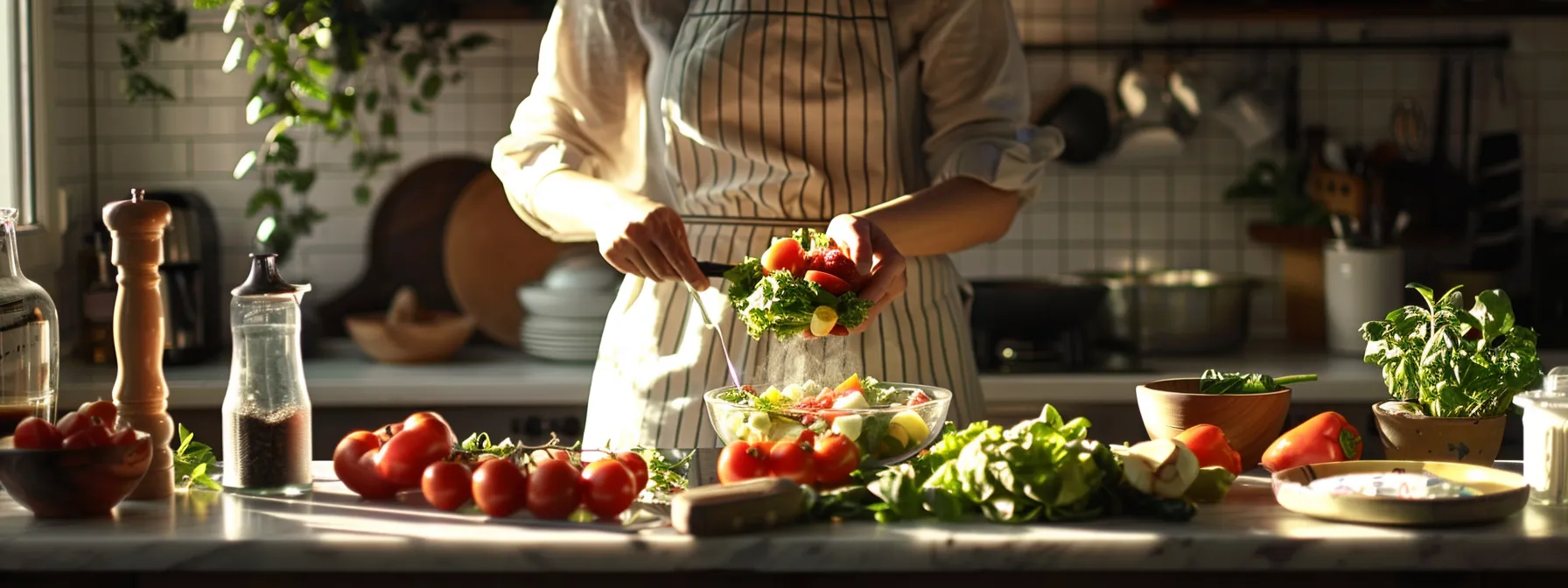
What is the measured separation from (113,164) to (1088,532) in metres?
2.62

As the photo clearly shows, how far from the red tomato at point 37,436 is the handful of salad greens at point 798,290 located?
0.63 metres

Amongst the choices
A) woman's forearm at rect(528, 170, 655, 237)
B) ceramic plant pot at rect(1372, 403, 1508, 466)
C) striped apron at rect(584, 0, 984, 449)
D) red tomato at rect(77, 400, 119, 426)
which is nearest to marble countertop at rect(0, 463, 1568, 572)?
red tomato at rect(77, 400, 119, 426)

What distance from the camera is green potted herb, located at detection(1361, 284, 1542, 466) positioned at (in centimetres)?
144

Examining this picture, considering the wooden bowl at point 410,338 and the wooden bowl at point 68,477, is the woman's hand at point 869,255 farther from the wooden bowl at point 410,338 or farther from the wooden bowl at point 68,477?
the wooden bowl at point 410,338

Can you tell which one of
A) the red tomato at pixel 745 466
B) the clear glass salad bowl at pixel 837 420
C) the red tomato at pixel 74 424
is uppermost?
the red tomato at pixel 74 424

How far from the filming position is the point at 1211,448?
1396 millimetres

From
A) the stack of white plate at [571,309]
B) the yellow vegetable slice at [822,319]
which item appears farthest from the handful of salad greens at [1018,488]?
the stack of white plate at [571,309]

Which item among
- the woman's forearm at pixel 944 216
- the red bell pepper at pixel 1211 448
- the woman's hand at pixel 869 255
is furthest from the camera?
the woman's forearm at pixel 944 216

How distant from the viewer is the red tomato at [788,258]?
59.4 inches

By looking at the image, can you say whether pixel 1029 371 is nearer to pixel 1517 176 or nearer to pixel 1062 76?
pixel 1062 76

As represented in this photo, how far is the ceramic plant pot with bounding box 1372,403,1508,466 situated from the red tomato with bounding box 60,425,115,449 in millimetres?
1180

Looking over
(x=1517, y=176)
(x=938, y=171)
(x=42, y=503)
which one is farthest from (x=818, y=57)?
(x=1517, y=176)

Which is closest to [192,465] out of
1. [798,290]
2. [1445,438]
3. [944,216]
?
[798,290]

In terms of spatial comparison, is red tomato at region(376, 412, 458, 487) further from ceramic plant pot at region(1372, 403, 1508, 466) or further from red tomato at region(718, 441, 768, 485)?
ceramic plant pot at region(1372, 403, 1508, 466)
